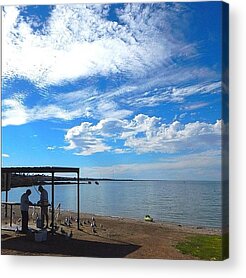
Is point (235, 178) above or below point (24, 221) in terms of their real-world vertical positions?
above

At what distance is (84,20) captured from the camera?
389 cm

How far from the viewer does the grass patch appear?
3.72 metres

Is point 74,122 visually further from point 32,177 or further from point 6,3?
point 6,3

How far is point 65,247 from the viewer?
3.90m

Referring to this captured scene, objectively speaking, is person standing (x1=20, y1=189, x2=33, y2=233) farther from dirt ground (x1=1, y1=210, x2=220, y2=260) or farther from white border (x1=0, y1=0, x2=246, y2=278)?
white border (x1=0, y1=0, x2=246, y2=278)

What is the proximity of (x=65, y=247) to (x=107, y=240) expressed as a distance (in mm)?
217

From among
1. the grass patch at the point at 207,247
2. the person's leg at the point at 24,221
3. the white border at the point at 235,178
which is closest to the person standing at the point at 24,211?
the person's leg at the point at 24,221

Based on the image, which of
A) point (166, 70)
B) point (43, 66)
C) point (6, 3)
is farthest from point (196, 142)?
point (6, 3)

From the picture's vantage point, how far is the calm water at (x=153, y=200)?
3.74 m

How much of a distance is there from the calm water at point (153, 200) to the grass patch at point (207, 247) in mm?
69

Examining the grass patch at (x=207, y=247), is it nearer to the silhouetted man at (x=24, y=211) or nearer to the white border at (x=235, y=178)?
the white border at (x=235, y=178)

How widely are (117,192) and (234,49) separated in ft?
2.96

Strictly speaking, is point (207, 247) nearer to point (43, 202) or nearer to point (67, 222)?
point (67, 222)

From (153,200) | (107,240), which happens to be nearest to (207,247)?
(153,200)
